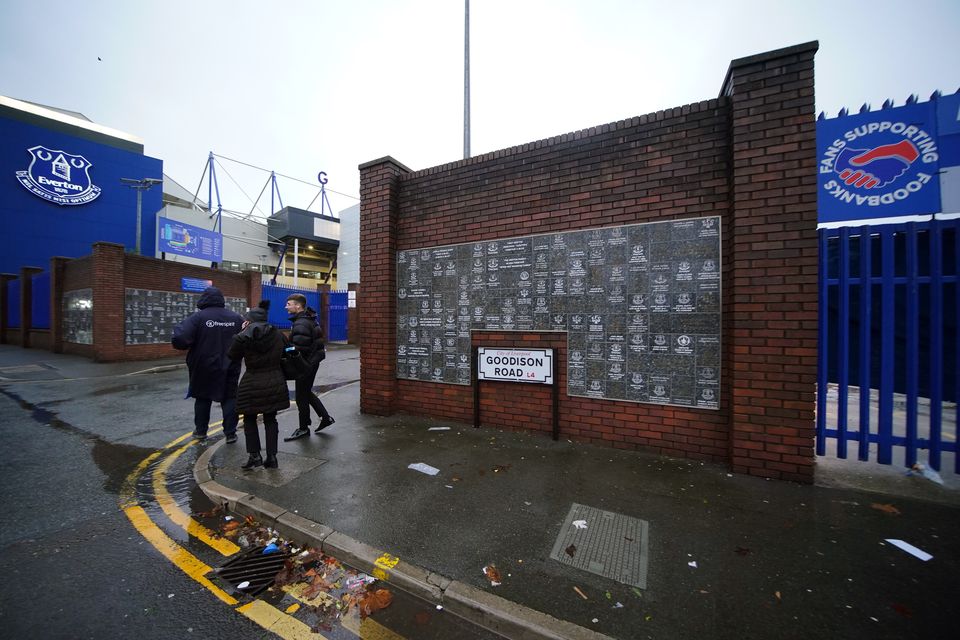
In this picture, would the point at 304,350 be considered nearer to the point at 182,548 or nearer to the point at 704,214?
the point at 182,548

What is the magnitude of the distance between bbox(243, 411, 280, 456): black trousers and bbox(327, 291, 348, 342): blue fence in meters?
17.3

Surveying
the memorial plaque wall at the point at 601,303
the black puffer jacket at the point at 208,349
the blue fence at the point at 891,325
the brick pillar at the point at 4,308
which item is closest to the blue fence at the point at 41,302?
the brick pillar at the point at 4,308

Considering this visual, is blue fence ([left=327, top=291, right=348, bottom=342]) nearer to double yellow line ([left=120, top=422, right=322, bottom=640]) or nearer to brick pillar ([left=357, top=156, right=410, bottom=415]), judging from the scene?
brick pillar ([left=357, top=156, right=410, bottom=415])

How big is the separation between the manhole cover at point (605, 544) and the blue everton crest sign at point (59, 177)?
109 ft

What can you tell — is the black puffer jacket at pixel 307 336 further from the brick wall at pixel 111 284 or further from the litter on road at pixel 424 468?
the brick wall at pixel 111 284

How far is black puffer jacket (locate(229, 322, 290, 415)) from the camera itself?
3854mm

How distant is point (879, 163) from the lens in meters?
4.30

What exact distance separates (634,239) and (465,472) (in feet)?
11.0

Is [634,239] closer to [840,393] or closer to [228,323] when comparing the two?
[840,393]

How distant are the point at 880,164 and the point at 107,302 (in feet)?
62.6

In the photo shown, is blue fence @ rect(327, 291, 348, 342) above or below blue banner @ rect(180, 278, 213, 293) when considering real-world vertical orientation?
below

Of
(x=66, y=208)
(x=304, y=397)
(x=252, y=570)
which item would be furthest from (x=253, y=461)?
(x=66, y=208)

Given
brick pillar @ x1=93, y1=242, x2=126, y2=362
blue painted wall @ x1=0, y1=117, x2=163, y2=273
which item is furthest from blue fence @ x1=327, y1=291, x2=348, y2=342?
blue painted wall @ x1=0, y1=117, x2=163, y2=273

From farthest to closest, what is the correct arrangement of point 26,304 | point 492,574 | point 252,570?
point 26,304 → point 252,570 → point 492,574
